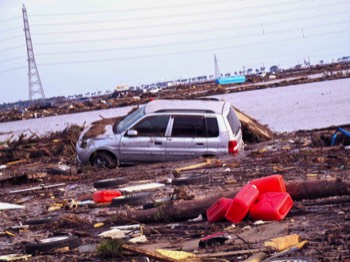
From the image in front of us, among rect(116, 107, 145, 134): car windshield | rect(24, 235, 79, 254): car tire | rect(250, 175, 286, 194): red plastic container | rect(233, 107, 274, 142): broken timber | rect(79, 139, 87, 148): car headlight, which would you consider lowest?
rect(233, 107, 274, 142): broken timber

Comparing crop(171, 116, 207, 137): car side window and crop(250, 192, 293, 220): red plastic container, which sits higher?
crop(171, 116, 207, 137): car side window

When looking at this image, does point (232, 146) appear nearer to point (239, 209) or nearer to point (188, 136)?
point (188, 136)

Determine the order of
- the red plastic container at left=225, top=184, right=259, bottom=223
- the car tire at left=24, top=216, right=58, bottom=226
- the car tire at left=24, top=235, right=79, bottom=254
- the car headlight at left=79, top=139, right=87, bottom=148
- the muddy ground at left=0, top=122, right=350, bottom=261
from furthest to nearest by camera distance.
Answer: the car headlight at left=79, top=139, right=87, bottom=148, the car tire at left=24, top=216, right=58, bottom=226, the red plastic container at left=225, top=184, right=259, bottom=223, the car tire at left=24, top=235, right=79, bottom=254, the muddy ground at left=0, top=122, right=350, bottom=261

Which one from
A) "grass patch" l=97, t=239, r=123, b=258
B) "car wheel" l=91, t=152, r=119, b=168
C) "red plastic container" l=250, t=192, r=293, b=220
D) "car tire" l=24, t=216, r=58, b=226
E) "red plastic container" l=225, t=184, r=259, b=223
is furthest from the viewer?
"car wheel" l=91, t=152, r=119, b=168

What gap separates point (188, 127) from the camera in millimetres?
17766

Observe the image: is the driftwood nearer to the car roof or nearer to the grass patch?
the grass patch

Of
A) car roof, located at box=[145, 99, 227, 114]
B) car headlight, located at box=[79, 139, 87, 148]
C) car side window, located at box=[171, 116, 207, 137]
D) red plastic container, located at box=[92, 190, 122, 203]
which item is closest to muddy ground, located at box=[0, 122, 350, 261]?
red plastic container, located at box=[92, 190, 122, 203]

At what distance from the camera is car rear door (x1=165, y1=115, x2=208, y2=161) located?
58.1 feet

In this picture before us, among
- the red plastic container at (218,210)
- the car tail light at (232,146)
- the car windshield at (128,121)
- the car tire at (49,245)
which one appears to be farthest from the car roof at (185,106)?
the car tire at (49,245)

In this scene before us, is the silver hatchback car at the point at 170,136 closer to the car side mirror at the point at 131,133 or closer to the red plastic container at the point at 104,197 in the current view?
the car side mirror at the point at 131,133

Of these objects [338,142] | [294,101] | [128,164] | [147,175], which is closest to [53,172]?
[128,164]

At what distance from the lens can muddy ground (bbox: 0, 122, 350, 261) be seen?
7934 millimetres

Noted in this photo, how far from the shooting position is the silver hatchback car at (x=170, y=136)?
17625 millimetres

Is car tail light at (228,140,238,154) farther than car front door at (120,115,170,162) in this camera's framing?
No
